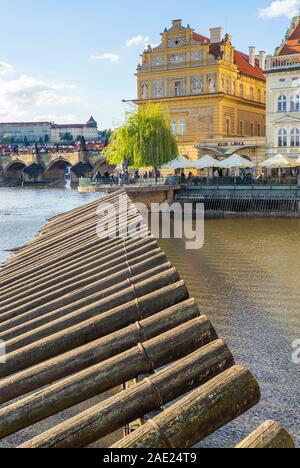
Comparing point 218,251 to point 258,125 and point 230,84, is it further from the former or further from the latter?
point 258,125

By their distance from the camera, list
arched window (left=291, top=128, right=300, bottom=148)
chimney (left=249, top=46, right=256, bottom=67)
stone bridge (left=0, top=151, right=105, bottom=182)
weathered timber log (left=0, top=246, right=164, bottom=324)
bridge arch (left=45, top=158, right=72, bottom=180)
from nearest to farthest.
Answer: weathered timber log (left=0, top=246, right=164, bottom=324) < arched window (left=291, top=128, right=300, bottom=148) < chimney (left=249, top=46, right=256, bottom=67) < stone bridge (left=0, top=151, right=105, bottom=182) < bridge arch (left=45, top=158, right=72, bottom=180)

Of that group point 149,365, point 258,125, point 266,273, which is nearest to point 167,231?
point 266,273

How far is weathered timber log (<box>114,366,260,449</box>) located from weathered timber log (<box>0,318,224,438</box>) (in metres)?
0.51

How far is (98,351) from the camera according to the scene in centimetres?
564

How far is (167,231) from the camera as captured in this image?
3294 cm

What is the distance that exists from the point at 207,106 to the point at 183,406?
171 ft

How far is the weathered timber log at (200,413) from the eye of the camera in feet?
13.2

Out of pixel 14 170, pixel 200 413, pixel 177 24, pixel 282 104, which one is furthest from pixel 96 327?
pixel 14 170

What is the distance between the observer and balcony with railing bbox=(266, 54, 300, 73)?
4622 centimetres

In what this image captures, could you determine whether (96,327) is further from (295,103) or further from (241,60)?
(241,60)

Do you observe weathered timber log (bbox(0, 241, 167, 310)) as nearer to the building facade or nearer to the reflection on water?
the reflection on water

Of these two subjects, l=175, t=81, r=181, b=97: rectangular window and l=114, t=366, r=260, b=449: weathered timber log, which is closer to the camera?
l=114, t=366, r=260, b=449: weathered timber log

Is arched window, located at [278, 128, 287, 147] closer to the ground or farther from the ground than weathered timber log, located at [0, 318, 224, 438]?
farther from the ground

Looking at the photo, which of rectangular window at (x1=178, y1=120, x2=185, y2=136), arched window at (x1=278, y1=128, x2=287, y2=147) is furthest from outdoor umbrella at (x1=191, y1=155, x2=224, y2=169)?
rectangular window at (x1=178, y1=120, x2=185, y2=136)
